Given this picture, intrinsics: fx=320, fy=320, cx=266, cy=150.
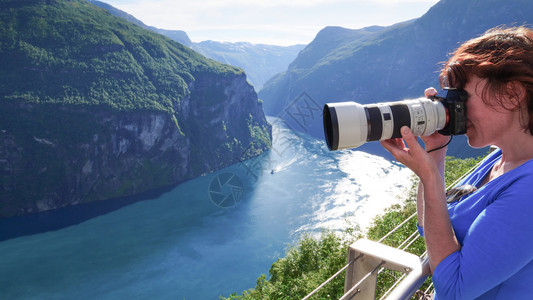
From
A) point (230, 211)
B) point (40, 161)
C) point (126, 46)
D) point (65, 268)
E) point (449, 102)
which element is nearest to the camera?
point (449, 102)

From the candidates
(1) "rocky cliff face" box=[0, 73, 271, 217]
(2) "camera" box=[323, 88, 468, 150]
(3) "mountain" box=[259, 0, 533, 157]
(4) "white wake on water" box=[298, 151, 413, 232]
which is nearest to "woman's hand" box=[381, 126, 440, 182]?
(2) "camera" box=[323, 88, 468, 150]

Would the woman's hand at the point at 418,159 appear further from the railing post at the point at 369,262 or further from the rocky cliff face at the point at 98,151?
the rocky cliff face at the point at 98,151

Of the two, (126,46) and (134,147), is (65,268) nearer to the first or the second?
(134,147)

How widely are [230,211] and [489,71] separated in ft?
134

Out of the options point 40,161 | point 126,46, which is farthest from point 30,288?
point 126,46

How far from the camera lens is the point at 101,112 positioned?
56938mm

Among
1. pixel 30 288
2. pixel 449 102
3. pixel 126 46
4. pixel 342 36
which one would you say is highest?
pixel 342 36

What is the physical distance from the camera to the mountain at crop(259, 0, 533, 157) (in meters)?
86.9

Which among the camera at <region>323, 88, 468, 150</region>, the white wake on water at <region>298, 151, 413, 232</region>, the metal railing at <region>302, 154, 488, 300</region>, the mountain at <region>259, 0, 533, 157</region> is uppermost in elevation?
the mountain at <region>259, 0, 533, 157</region>

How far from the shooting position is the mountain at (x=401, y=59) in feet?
285

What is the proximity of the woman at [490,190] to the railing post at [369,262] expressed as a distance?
377mm

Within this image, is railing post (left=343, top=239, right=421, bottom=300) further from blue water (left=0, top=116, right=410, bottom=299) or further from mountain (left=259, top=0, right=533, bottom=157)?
mountain (left=259, top=0, right=533, bottom=157)

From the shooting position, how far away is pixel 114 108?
5772 cm

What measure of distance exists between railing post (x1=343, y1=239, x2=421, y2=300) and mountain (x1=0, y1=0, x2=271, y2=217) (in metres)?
55.8
